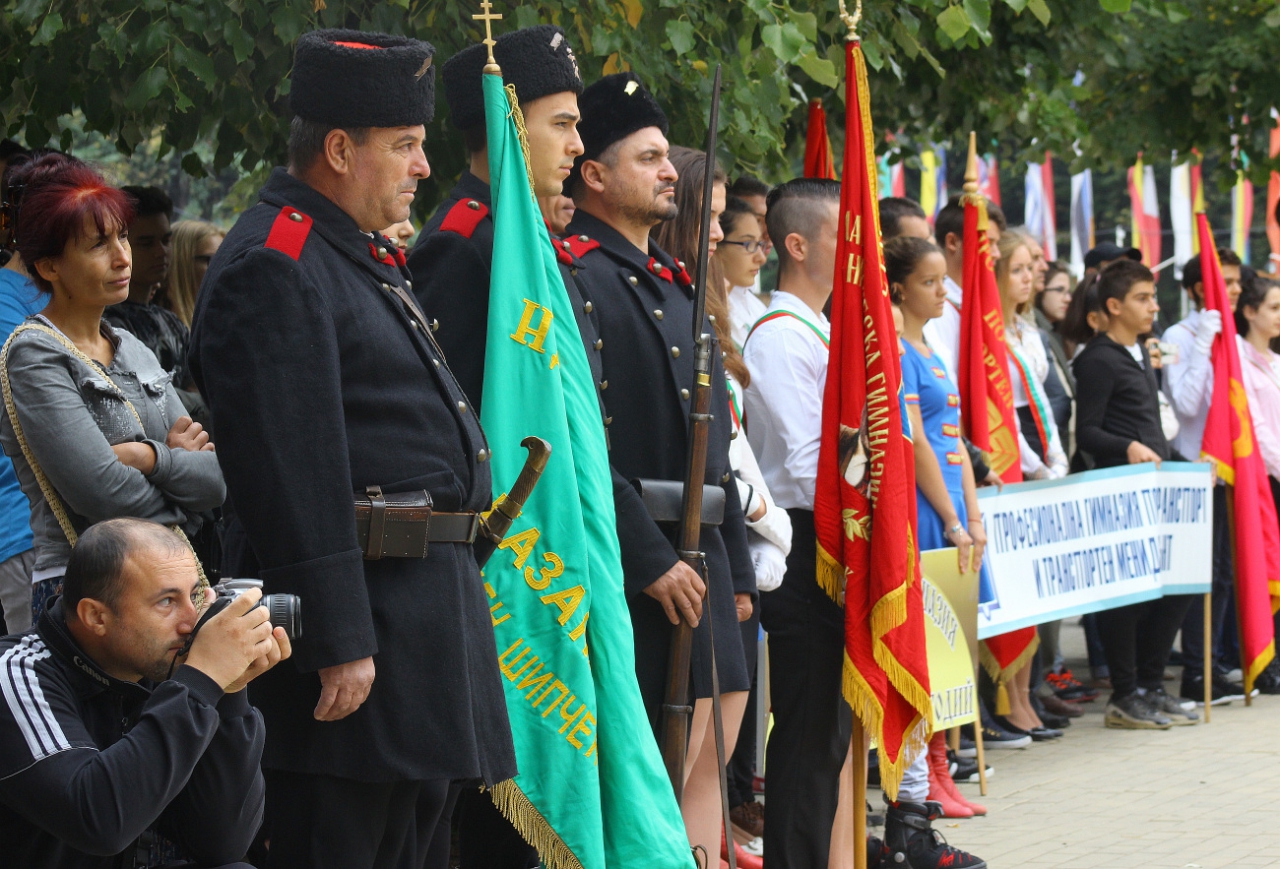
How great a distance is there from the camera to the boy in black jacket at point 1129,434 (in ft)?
25.1

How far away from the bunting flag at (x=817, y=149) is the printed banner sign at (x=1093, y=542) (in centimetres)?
142

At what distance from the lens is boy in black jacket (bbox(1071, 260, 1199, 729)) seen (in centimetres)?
766

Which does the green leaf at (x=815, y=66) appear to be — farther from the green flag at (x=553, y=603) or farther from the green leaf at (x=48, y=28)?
the green leaf at (x=48, y=28)

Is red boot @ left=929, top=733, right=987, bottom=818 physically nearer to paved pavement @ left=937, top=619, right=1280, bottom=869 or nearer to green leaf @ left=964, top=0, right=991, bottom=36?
paved pavement @ left=937, top=619, right=1280, bottom=869

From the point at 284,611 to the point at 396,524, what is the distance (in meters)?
0.30

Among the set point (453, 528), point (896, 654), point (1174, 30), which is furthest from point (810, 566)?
point (1174, 30)

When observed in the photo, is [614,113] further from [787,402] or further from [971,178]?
[971,178]

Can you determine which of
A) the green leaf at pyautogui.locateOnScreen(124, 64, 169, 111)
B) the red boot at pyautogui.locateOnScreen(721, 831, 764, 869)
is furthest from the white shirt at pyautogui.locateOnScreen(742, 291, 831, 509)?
the green leaf at pyautogui.locateOnScreen(124, 64, 169, 111)

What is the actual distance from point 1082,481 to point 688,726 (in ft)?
12.0

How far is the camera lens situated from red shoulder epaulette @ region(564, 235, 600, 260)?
4.91 feet

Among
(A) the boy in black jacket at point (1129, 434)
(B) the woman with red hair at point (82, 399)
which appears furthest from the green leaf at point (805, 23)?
(A) the boy in black jacket at point (1129, 434)

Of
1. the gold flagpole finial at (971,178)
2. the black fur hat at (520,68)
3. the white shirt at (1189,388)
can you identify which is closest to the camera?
the black fur hat at (520,68)

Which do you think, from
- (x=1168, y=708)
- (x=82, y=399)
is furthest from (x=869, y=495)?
(x=1168, y=708)

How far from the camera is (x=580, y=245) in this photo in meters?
3.96
